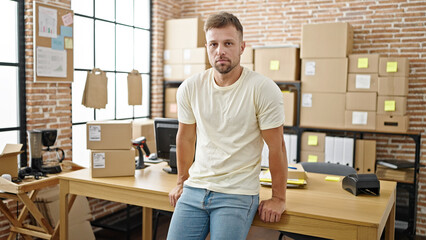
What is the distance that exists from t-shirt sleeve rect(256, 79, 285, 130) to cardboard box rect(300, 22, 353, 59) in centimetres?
250

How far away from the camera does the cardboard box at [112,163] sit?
267 cm

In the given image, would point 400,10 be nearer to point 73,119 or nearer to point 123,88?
point 123,88

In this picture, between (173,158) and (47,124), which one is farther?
(47,124)

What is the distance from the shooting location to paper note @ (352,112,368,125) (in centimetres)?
420

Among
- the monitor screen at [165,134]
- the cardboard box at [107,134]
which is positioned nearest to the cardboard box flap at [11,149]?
the cardboard box at [107,134]

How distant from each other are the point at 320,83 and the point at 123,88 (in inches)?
85.3

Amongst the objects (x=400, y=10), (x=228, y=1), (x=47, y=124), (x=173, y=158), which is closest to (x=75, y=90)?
(x=47, y=124)

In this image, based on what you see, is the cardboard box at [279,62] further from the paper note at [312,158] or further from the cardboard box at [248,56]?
the paper note at [312,158]

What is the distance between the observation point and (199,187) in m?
2.05

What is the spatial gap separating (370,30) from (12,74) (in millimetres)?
3604

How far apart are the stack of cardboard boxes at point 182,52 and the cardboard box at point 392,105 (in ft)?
6.51

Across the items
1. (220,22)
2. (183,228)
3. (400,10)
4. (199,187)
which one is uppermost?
(400,10)

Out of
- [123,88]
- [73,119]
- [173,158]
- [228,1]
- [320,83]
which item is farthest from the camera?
[228,1]

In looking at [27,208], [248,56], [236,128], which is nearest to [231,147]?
[236,128]
